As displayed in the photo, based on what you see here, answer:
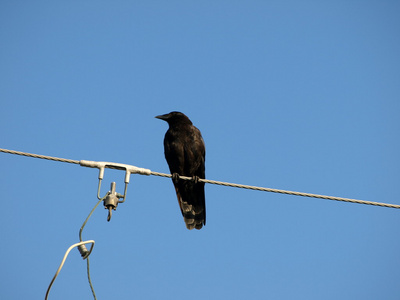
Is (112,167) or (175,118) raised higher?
(175,118)

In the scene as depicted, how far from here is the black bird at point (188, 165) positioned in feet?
25.2

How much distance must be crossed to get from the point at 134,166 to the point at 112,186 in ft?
1.46

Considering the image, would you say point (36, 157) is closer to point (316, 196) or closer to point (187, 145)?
point (316, 196)

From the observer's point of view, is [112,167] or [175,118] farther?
[175,118]

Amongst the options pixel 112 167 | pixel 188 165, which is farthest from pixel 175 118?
pixel 112 167

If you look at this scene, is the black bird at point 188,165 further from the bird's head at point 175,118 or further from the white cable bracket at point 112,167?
the white cable bracket at point 112,167

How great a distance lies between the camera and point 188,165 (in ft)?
25.1

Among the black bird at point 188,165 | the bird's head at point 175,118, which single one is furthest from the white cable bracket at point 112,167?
the bird's head at point 175,118

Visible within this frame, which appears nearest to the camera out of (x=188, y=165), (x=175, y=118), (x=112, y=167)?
(x=112, y=167)

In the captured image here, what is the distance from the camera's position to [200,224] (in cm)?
786

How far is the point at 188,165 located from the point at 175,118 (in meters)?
0.94

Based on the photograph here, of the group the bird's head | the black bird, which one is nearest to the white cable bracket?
the black bird

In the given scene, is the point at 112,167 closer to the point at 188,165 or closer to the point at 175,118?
the point at 188,165

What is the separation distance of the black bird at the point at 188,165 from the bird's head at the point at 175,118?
0.17 ft
